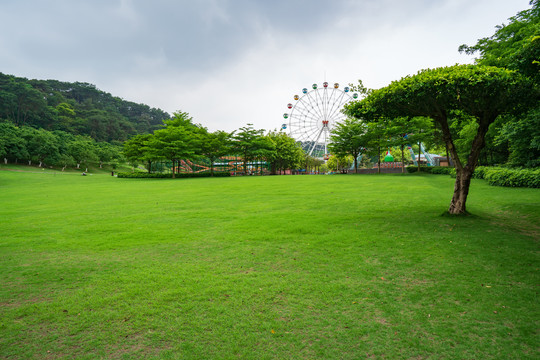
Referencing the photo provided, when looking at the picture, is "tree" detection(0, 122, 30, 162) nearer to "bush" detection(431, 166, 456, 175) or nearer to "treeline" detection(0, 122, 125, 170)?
"treeline" detection(0, 122, 125, 170)

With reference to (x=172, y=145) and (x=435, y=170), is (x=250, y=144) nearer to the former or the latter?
(x=172, y=145)

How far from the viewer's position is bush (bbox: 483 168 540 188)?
541 inches

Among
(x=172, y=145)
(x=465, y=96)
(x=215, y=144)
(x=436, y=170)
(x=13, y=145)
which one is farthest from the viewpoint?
(x=13, y=145)

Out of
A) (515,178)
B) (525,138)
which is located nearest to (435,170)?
(525,138)

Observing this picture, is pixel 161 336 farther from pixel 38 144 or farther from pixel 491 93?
pixel 38 144

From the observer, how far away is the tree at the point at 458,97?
22.6 ft

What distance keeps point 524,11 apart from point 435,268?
20.5 meters

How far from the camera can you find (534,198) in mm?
10812

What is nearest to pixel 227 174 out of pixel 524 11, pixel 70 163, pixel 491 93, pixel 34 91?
pixel 70 163

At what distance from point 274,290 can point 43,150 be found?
61743 millimetres

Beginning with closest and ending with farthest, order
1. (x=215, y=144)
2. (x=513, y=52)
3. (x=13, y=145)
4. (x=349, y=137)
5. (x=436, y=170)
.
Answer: (x=513, y=52), (x=436, y=170), (x=349, y=137), (x=215, y=144), (x=13, y=145)

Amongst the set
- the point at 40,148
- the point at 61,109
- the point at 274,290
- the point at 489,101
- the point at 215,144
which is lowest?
the point at 274,290

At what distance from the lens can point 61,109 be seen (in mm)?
86312

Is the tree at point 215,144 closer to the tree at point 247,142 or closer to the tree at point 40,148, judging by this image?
the tree at point 247,142
